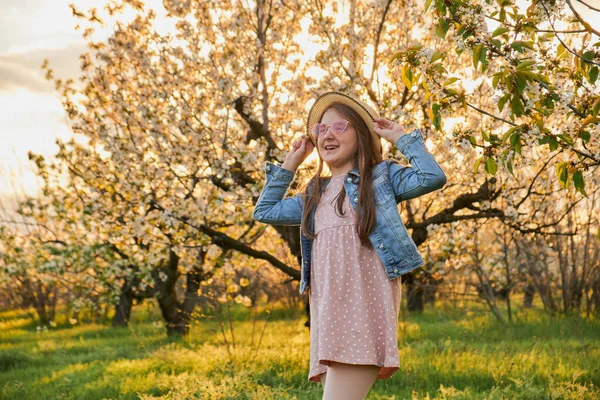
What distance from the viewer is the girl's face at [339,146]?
3.00m

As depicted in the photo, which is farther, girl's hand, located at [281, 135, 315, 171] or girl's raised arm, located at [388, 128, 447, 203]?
girl's hand, located at [281, 135, 315, 171]

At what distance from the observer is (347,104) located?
10.2 feet

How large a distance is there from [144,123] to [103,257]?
221 centimetres

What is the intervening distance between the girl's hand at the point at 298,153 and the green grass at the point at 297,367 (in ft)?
6.99

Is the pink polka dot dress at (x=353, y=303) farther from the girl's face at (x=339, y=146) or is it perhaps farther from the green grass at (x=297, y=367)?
the green grass at (x=297, y=367)

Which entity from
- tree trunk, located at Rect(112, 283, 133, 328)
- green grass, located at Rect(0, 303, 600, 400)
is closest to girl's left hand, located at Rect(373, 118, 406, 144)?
green grass, located at Rect(0, 303, 600, 400)

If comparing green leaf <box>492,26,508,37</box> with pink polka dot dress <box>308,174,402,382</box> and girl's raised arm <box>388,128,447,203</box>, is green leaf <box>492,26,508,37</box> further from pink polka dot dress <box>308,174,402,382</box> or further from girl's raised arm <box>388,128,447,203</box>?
pink polka dot dress <box>308,174,402,382</box>

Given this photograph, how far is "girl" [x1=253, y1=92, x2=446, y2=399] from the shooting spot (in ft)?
8.96

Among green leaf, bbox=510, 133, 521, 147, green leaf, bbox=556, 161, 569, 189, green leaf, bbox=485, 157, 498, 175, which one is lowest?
green leaf, bbox=556, 161, 569, 189

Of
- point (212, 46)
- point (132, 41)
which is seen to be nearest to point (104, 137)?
point (132, 41)

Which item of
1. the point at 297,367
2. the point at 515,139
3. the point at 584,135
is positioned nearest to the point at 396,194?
the point at 515,139

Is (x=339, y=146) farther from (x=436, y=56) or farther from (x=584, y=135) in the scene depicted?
(x=584, y=135)

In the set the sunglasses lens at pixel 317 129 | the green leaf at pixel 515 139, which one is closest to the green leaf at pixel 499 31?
the green leaf at pixel 515 139

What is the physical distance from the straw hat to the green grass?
87.0 inches
